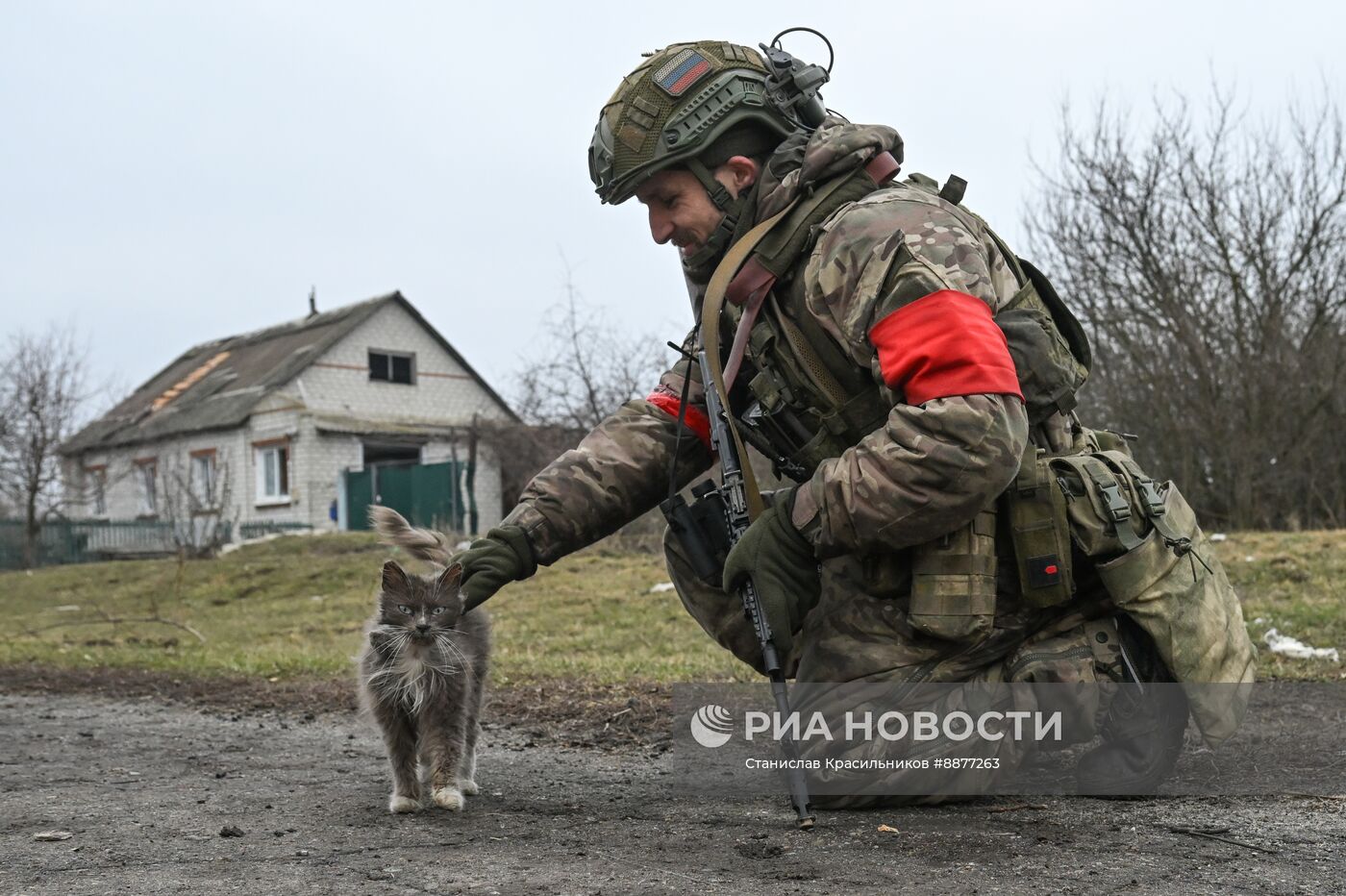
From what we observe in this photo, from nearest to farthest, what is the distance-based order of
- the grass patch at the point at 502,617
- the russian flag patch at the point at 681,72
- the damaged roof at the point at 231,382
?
the russian flag patch at the point at 681,72
the grass patch at the point at 502,617
the damaged roof at the point at 231,382

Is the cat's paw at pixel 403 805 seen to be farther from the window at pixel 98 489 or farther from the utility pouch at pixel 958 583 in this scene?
the window at pixel 98 489

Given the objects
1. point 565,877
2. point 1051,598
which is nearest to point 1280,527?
point 1051,598

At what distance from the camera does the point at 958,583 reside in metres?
3.67

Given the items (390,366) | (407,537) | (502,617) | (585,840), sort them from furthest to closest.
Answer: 1. (390,366)
2. (502,617)
3. (407,537)
4. (585,840)

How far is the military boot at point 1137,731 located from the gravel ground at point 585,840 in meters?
0.11

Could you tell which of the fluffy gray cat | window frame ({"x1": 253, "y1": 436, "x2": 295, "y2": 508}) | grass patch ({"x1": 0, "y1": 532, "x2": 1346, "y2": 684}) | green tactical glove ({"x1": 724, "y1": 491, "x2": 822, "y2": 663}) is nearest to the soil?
the fluffy gray cat

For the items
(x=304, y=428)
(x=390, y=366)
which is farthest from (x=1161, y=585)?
(x=390, y=366)

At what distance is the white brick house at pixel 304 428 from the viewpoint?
3506cm

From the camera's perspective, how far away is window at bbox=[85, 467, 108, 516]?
37866mm

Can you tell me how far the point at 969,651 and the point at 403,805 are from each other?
1.87m

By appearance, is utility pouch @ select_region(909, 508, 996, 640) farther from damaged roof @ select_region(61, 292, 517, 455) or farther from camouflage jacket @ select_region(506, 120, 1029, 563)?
damaged roof @ select_region(61, 292, 517, 455)

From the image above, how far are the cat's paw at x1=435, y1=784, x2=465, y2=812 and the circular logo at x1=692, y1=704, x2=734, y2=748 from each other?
4.48ft

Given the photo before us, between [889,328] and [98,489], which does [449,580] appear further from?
[98,489]

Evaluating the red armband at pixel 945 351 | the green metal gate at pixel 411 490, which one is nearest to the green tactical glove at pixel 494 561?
the red armband at pixel 945 351
